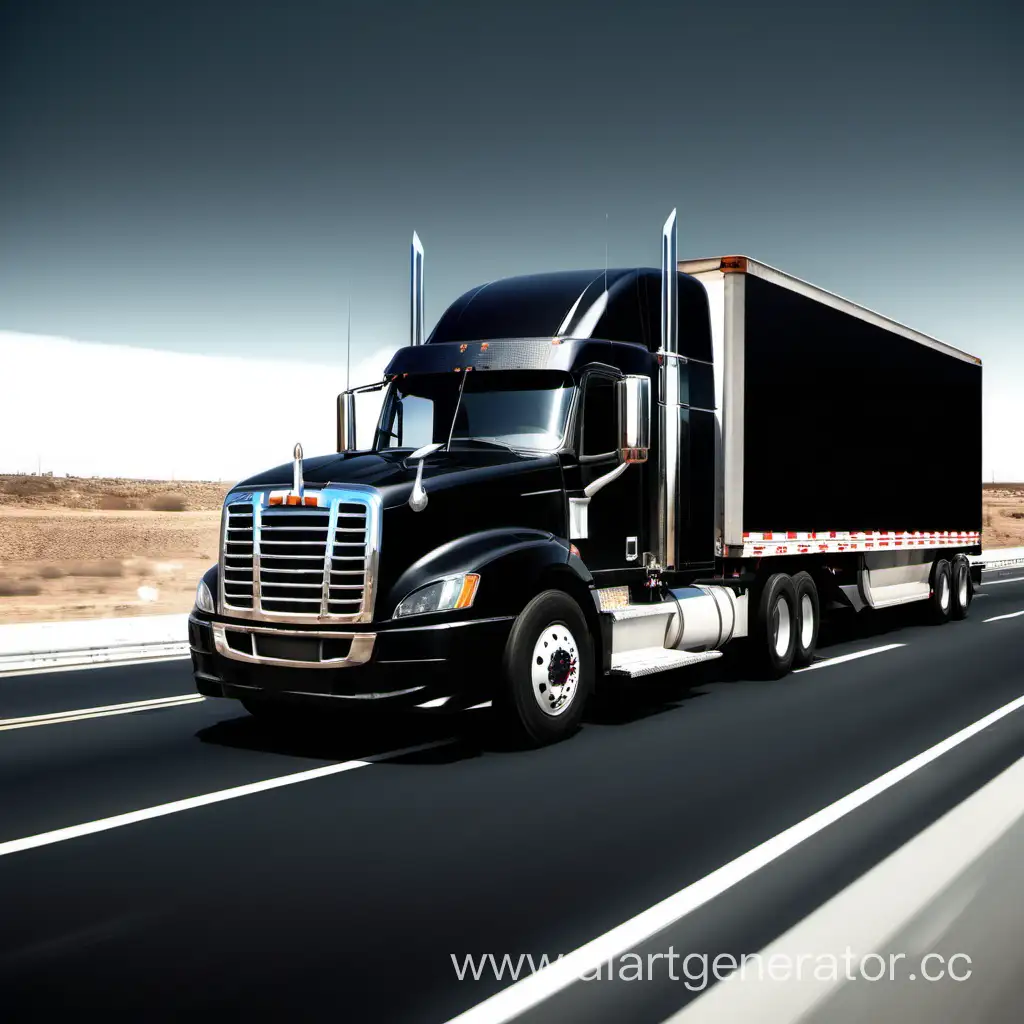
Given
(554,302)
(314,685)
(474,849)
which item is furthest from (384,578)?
(554,302)

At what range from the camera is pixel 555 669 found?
27.2 feet

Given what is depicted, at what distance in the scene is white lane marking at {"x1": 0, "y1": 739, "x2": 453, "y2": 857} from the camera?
18.7ft

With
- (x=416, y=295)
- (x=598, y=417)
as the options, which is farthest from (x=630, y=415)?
(x=416, y=295)

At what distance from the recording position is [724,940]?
4.34m

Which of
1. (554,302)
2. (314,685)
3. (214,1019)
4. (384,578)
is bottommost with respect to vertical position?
(214,1019)

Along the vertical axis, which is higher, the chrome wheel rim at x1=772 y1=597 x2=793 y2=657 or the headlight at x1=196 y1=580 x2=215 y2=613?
the headlight at x1=196 y1=580 x2=215 y2=613

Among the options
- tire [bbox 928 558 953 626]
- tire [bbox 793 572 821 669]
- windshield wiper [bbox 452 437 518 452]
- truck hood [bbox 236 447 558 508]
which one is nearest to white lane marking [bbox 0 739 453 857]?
truck hood [bbox 236 447 558 508]

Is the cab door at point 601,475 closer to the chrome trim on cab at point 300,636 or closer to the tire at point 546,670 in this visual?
the tire at point 546,670

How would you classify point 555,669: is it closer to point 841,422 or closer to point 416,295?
point 416,295

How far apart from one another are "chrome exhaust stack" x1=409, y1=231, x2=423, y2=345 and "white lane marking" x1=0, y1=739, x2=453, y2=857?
185 inches

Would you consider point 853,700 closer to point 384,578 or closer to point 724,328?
point 724,328

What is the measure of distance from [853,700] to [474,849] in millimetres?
5704

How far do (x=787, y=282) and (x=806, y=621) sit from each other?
379 centimetres

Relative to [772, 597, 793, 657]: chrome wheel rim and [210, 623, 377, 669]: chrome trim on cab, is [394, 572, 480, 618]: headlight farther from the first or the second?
[772, 597, 793, 657]: chrome wheel rim
